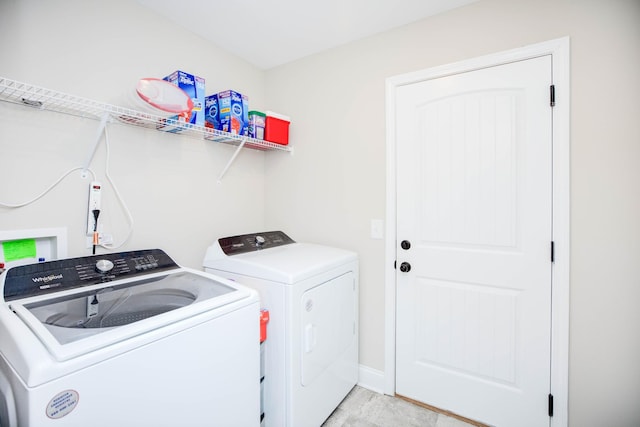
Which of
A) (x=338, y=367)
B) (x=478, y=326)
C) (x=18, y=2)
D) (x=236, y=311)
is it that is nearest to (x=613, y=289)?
(x=478, y=326)

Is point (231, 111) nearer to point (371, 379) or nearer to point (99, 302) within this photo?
point (99, 302)

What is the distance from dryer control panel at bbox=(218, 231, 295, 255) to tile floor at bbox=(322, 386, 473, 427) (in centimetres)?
116

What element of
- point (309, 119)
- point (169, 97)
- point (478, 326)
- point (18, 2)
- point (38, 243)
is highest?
point (18, 2)

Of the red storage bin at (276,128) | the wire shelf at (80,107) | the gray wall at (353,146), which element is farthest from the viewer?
the red storage bin at (276,128)

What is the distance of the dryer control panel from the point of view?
6.01 feet

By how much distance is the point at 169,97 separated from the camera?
151 cm

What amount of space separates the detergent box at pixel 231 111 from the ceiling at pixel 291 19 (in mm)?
462

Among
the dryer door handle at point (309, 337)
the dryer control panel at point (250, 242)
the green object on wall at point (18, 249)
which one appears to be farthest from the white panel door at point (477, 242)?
the green object on wall at point (18, 249)

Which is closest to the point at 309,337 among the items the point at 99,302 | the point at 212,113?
the point at 99,302

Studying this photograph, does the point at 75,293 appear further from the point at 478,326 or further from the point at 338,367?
the point at 478,326

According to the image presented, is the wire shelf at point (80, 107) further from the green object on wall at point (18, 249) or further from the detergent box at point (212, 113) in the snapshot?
the green object on wall at point (18, 249)

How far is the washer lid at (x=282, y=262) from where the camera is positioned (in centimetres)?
155

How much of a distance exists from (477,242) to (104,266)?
1984mm

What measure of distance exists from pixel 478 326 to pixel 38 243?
2.41m
